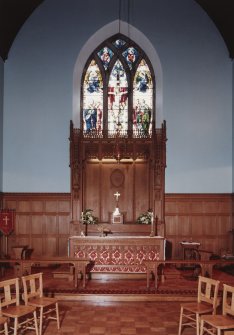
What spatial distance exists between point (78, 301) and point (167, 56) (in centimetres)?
757

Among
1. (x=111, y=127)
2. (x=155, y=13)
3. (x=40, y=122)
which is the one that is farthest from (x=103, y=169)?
(x=155, y=13)

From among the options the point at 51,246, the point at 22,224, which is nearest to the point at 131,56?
the point at 22,224

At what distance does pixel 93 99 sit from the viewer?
13617mm

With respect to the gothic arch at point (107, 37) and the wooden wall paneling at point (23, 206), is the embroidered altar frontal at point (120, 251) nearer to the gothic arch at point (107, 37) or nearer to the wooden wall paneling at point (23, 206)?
the wooden wall paneling at point (23, 206)

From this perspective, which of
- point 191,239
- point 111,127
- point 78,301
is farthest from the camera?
point 111,127

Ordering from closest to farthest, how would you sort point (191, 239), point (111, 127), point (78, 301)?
point (78, 301)
point (191, 239)
point (111, 127)

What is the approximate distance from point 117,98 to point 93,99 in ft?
2.38

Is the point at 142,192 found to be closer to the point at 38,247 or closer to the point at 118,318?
the point at 38,247

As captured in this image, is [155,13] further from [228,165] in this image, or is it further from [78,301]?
[78,301]

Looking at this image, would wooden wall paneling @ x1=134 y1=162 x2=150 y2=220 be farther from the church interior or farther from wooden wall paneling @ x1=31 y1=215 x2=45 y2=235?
wooden wall paneling @ x1=31 y1=215 x2=45 y2=235

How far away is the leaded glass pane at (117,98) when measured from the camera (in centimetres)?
1350

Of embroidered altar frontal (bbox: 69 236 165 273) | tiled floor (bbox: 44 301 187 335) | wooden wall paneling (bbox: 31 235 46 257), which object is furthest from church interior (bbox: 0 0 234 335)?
tiled floor (bbox: 44 301 187 335)

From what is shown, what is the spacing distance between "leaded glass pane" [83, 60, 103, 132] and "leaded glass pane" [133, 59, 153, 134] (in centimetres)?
105

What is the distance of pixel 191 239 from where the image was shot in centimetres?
1264
